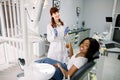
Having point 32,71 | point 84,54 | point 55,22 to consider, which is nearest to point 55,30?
point 55,22

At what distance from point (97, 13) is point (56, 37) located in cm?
425

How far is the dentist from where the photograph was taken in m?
2.14

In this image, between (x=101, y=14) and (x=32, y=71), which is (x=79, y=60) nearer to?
(x=32, y=71)

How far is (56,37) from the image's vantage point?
2170 mm

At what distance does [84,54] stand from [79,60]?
10 centimetres

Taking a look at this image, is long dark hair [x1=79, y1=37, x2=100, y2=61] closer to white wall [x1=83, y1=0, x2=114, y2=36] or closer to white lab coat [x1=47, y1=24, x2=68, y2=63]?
white lab coat [x1=47, y1=24, x2=68, y2=63]

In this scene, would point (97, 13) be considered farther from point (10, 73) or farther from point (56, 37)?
point (10, 73)

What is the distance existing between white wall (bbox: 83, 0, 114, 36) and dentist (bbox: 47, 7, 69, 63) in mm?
4039

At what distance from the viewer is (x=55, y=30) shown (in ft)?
7.02

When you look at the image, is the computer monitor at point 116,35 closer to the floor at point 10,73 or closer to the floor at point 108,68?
the floor at point 108,68

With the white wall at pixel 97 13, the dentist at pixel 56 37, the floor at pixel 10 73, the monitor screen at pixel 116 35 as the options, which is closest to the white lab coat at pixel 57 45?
the dentist at pixel 56 37

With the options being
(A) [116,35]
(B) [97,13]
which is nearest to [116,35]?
(A) [116,35]

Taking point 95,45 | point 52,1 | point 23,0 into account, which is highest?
point 52,1

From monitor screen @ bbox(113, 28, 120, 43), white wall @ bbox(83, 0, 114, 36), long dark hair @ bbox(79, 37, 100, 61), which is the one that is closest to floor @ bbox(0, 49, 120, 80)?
monitor screen @ bbox(113, 28, 120, 43)
